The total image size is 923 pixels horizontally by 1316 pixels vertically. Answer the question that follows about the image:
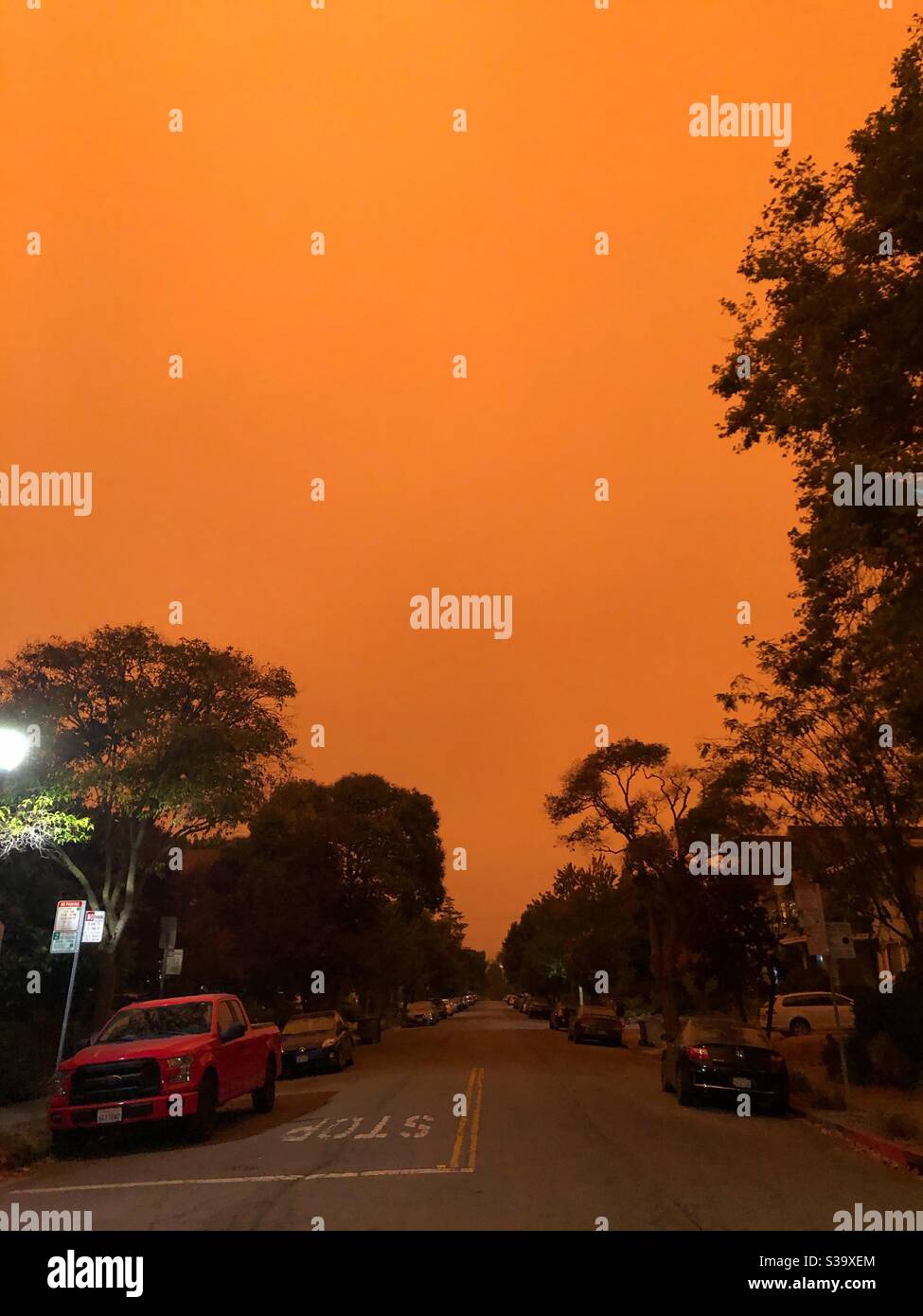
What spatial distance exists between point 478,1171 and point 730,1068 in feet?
23.8

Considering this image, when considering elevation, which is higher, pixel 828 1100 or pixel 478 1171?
pixel 478 1171

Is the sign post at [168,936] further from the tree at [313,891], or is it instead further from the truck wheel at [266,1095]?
the truck wheel at [266,1095]

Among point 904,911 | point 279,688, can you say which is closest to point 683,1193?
point 904,911

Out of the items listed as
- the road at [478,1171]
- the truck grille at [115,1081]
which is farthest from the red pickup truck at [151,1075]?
the road at [478,1171]

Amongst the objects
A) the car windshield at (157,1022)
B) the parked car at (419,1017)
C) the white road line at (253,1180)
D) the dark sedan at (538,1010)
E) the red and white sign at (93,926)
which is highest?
the red and white sign at (93,926)

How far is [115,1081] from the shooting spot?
13328 mm

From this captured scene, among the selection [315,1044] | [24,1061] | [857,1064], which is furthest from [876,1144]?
[315,1044]

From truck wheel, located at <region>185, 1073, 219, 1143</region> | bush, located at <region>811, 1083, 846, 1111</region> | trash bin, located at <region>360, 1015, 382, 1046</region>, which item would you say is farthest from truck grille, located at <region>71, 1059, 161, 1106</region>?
trash bin, located at <region>360, 1015, 382, 1046</region>

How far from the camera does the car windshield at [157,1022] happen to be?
14.7m

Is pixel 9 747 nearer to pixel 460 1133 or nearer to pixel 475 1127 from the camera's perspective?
pixel 460 1133

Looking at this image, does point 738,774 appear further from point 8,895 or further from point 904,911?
point 8,895

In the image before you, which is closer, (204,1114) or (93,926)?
(204,1114)

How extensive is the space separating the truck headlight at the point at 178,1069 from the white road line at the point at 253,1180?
91.7 inches
